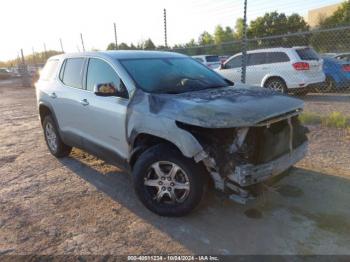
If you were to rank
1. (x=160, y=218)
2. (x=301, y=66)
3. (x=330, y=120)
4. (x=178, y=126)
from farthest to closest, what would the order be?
(x=301, y=66)
(x=330, y=120)
(x=160, y=218)
(x=178, y=126)

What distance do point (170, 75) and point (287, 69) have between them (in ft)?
26.8

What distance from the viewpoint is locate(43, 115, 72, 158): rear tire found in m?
6.27

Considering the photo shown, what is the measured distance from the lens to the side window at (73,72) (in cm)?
540

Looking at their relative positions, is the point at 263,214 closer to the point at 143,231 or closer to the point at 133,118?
the point at 143,231

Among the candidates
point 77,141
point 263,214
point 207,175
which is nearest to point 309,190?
point 263,214

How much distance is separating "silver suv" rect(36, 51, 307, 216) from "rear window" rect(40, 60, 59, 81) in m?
1.09

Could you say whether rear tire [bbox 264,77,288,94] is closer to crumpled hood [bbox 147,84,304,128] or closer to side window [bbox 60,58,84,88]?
side window [bbox 60,58,84,88]

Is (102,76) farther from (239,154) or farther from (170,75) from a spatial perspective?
(239,154)

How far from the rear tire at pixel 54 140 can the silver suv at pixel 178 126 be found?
1004 millimetres

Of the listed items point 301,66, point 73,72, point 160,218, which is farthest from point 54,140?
point 301,66

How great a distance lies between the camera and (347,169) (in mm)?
5266

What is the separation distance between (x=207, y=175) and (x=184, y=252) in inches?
33.2

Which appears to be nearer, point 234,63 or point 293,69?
point 293,69

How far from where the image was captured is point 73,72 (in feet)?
18.4
